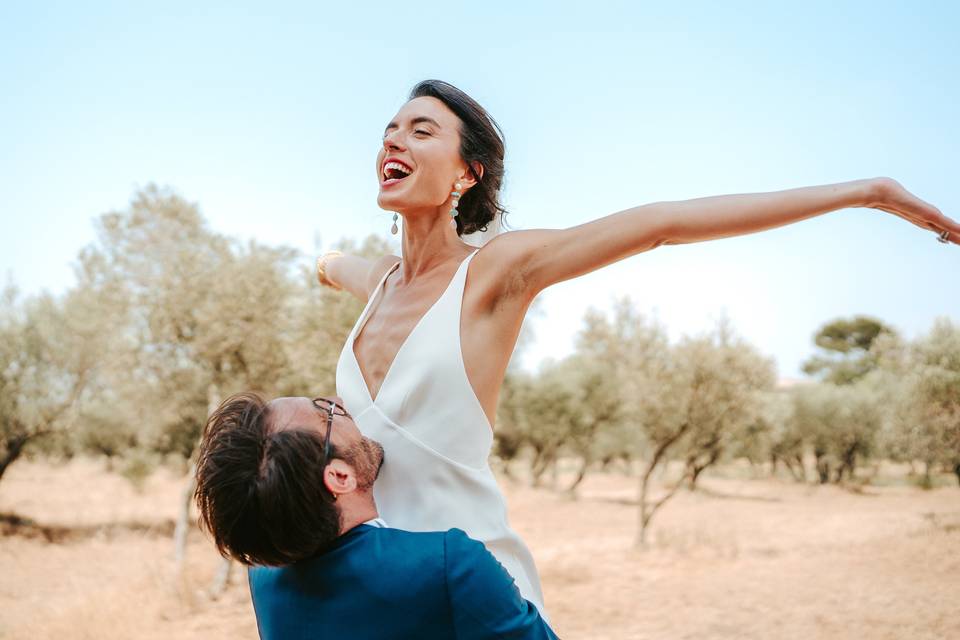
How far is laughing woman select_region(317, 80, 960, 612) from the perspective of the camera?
5.08ft

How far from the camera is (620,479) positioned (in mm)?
40906

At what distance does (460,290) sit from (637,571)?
1529cm

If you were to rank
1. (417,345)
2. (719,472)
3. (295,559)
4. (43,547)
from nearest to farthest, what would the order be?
1. (295,559)
2. (417,345)
3. (43,547)
4. (719,472)

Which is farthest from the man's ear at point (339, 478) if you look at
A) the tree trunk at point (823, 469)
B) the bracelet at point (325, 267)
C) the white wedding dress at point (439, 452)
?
the tree trunk at point (823, 469)

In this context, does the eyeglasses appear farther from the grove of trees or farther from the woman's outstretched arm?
the grove of trees

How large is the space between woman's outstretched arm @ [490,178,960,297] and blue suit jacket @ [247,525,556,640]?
2.17ft

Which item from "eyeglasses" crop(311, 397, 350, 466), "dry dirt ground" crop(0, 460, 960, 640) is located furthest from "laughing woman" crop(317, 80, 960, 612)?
"dry dirt ground" crop(0, 460, 960, 640)

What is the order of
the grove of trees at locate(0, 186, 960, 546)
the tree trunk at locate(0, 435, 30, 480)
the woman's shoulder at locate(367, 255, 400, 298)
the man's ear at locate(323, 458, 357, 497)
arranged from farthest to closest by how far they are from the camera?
1. the tree trunk at locate(0, 435, 30, 480)
2. the grove of trees at locate(0, 186, 960, 546)
3. the woman's shoulder at locate(367, 255, 400, 298)
4. the man's ear at locate(323, 458, 357, 497)

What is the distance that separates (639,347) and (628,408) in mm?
1771

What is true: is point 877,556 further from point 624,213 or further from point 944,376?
point 624,213

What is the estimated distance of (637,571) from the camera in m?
15.5

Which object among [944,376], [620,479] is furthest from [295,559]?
[620,479]

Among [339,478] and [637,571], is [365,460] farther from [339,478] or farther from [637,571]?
[637,571]

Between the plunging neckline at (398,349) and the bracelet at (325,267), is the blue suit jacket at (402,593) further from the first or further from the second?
the bracelet at (325,267)
